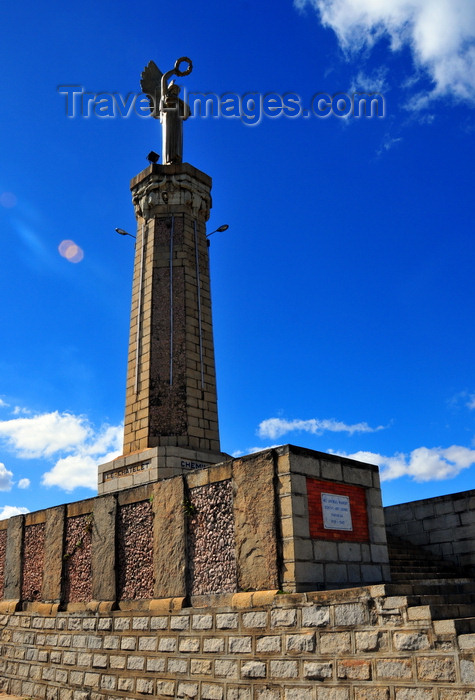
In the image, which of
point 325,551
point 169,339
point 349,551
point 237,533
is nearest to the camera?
point 325,551

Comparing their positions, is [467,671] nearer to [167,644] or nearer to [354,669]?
[354,669]

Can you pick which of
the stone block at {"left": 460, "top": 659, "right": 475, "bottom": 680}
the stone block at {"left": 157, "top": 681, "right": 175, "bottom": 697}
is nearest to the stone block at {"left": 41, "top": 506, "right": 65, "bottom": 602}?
the stone block at {"left": 157, "top": 681, "right": 175, "bottom": 697}

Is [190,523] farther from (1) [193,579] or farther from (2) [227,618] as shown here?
(2) [227,618]

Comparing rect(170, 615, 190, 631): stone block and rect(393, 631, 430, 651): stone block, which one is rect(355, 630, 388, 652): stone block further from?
rect(170, 615, 190, 631): stone block

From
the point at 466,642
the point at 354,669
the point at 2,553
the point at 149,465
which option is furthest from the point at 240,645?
the point at 2,553

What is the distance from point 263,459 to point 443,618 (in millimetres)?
3171

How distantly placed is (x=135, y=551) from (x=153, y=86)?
1410cm

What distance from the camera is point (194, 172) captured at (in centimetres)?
1766

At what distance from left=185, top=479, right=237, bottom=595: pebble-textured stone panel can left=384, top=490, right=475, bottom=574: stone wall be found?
15.2 ft

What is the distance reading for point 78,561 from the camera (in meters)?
12.6

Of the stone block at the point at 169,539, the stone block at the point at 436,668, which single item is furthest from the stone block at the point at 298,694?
the stone block at the point at 169,539

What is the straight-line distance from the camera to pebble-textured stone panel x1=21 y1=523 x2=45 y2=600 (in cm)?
1380

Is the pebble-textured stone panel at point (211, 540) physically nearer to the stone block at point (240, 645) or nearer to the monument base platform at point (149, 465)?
the stone block at point (240, 645)

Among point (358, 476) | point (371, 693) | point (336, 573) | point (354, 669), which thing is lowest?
point (371, 693)
